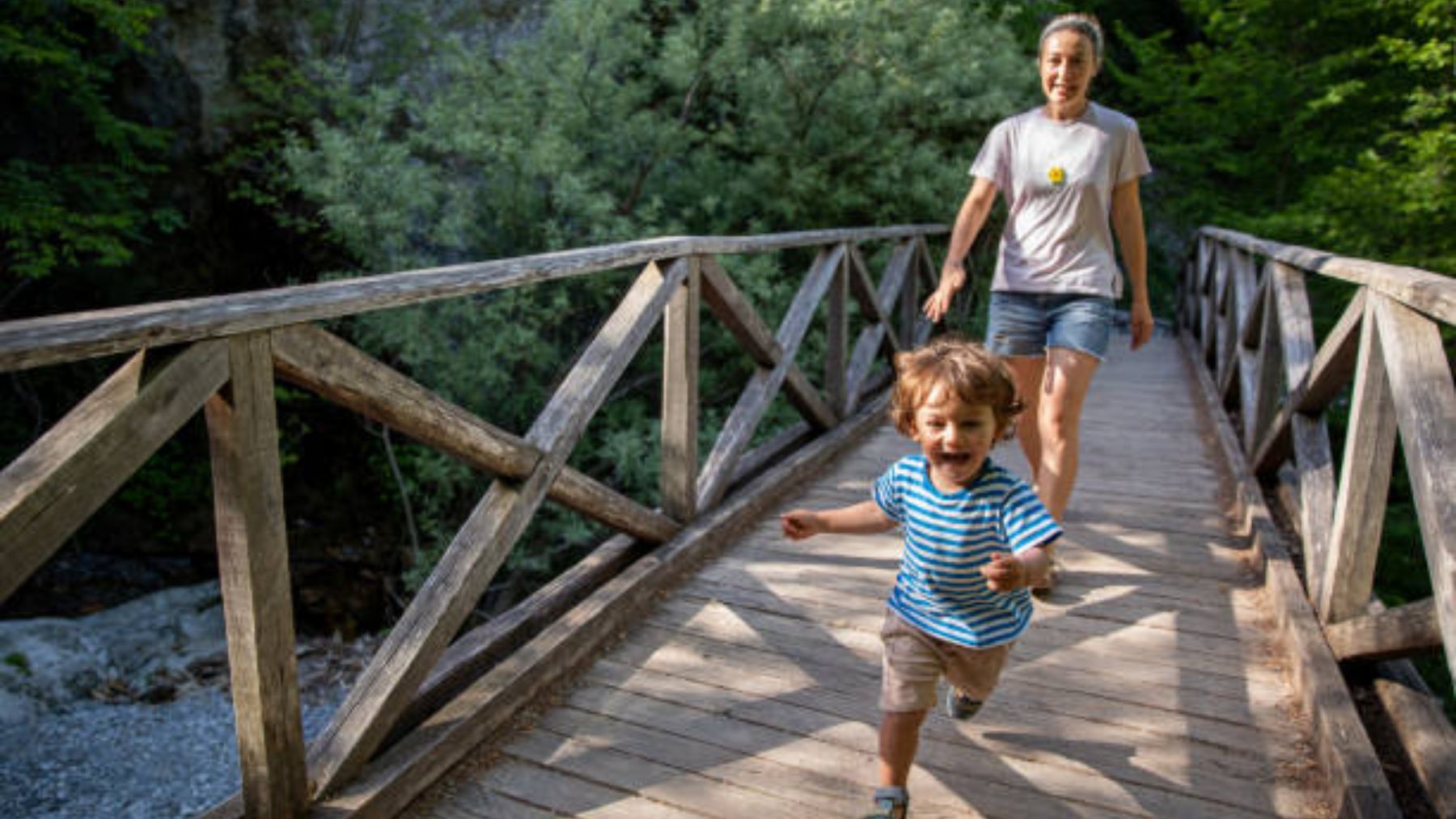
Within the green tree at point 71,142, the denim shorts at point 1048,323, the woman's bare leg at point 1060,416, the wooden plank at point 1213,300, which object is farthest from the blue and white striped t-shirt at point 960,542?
the green tree at point 71,142

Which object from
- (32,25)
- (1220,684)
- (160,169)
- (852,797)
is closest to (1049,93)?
(1220,684)

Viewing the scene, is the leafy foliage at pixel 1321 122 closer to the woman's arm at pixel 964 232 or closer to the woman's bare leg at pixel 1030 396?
the woman's bare leg at pixel 1030 396

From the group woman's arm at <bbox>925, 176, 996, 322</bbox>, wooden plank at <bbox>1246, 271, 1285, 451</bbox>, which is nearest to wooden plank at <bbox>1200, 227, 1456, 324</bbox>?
wooden plank at <bbox>1246, 271, 1285, 451</bbox>

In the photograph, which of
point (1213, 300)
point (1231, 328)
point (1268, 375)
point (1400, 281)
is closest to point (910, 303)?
point (1231, 328)

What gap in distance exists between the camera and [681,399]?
11.0 ft

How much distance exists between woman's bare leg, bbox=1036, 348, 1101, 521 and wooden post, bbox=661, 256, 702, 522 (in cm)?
114

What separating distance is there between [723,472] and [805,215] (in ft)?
17.2

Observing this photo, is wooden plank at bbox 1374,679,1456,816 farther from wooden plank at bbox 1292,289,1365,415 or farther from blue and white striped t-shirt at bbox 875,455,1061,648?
wooden plank at bbox 1292,289,1365,415

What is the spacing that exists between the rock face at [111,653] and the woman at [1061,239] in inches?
231

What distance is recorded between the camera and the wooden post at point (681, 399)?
3252 millimetres

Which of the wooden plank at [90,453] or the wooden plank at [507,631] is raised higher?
the wooden plank at [90,453]

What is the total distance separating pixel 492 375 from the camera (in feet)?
23.4

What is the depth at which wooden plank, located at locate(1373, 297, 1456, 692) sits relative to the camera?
152cm

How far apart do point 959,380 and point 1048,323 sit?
1.42 m
